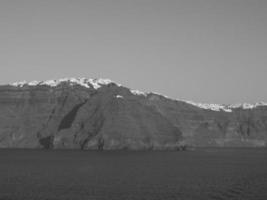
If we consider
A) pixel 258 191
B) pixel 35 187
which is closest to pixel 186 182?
pixel 258 191

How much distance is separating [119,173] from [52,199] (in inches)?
1789

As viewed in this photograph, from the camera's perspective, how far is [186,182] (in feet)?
348

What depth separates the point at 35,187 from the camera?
93.4m

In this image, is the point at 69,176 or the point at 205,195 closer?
the point at 205,195

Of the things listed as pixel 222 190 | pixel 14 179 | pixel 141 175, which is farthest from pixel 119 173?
pixel 222 190

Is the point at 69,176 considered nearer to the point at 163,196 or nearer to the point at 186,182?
the point at 186,182

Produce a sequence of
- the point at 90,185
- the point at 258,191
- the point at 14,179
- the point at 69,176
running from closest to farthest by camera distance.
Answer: the point at 258,191
the point at 90,185
the point at 14,179
the point at 69,176

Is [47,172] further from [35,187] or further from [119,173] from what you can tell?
[35,187]

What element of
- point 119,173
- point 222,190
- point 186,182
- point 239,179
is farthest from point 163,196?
point 119,173

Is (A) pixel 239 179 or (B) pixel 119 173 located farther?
(B) pixel 119 173

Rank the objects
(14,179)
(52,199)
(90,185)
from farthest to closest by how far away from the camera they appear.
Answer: (14,179) < (90,185) < (52,199)

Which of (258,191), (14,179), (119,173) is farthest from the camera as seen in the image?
(119,173)

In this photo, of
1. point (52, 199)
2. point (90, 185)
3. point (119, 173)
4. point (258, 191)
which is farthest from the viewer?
point (119, 173)

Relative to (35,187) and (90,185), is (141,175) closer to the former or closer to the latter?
(90,185)
